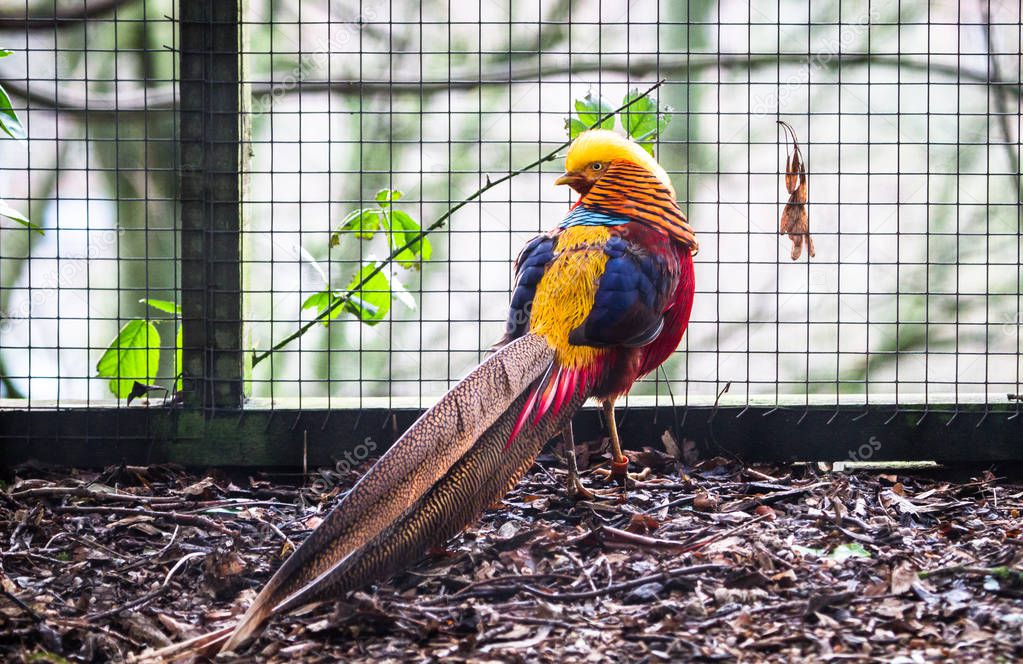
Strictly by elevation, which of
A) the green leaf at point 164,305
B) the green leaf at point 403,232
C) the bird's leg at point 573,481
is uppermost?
the green leaf at point 403,232

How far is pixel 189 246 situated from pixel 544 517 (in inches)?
62.6

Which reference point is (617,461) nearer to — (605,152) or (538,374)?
(538,374)

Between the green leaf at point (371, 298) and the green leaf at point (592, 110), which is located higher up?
the green leaf at point (592, 110)

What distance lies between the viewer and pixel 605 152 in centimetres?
330

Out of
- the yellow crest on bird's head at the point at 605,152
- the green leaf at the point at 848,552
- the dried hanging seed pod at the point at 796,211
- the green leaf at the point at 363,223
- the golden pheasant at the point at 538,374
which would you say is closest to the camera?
the golden pheasant at the point at 538,374

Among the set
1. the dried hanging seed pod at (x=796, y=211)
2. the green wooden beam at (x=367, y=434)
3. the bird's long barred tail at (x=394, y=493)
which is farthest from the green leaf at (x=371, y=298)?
the dried hanging seed pod at (x=796, y=211)

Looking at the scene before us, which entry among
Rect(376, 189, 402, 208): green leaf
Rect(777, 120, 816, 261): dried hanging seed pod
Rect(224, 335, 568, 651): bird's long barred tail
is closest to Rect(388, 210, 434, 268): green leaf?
Rect(376, 189, 402, 208): green leaf

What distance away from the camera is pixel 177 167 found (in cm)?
356

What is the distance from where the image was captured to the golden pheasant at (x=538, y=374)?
2250 millimetres

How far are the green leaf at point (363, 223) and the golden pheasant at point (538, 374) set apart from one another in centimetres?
69

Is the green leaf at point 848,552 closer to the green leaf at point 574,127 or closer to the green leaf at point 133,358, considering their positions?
the green leaf at point 574,127

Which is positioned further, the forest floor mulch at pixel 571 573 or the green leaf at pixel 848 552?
the green leaf at pixel 848 552

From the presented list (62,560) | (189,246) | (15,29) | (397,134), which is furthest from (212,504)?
(397,134)

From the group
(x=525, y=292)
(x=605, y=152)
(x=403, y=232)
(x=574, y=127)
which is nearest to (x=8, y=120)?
(x=403, y=232)
